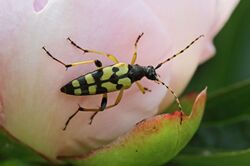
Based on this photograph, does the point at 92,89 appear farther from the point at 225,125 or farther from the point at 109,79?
the point at 225,125

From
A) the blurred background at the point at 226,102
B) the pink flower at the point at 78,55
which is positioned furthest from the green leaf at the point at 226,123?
the pink flower at the point at 78,55

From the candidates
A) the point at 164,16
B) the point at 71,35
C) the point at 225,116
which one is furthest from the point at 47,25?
the point at 225,116

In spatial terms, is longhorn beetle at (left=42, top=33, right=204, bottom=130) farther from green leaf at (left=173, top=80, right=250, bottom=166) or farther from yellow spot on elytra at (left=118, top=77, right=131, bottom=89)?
green leaf at (left=173, top=80, right=250, bottom=166)

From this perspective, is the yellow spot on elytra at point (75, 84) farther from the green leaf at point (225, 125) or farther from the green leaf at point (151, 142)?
→ the green leaf at point (225, 125)

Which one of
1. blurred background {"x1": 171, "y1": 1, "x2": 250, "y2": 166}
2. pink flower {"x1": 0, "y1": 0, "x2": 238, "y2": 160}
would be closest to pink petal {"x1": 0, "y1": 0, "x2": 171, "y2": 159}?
pink flower {"x1": 0, "y1": 0, "x2": 238, "y2": 160}

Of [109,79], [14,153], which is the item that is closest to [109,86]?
[109,79]

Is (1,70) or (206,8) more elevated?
(1,70)

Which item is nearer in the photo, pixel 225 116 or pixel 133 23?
pixel 133 23

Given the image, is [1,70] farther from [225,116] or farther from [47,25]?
[225,116]
